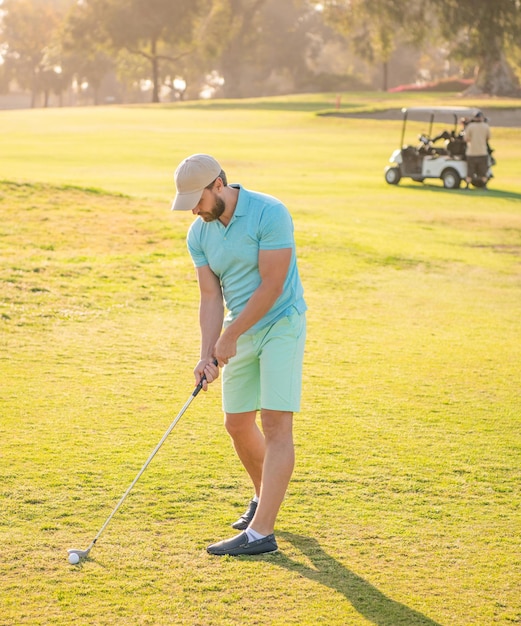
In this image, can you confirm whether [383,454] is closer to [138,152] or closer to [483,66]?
[138,152]

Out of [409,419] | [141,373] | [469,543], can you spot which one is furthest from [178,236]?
[469,543]

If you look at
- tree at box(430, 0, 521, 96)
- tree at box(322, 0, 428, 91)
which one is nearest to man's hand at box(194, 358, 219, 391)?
tree at box(430, 0, 521, 96)

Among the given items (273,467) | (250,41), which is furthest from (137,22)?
(273,467)

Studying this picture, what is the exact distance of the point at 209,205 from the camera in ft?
16.9

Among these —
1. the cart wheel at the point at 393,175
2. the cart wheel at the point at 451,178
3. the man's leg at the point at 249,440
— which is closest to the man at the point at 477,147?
the cart wheel at the point at 451,178

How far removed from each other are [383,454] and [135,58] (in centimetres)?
9582

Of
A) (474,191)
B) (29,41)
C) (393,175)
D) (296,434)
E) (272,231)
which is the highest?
(29,41)

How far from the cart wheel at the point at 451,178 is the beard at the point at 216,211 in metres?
23.2

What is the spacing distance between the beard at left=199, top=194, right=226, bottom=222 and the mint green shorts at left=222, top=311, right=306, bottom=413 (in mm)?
608

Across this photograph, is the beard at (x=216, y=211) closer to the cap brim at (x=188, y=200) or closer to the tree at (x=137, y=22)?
the cap brim at (x=188, y=200)

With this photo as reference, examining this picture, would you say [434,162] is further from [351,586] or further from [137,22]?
[137,22]

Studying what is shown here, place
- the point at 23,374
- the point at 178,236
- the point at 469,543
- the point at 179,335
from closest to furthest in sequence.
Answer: the point at 469,543, the point at 23,374, the point at 179,335, the point at 178,236

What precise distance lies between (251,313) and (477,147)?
2260 centimetres

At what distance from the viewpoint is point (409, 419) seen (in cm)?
797
